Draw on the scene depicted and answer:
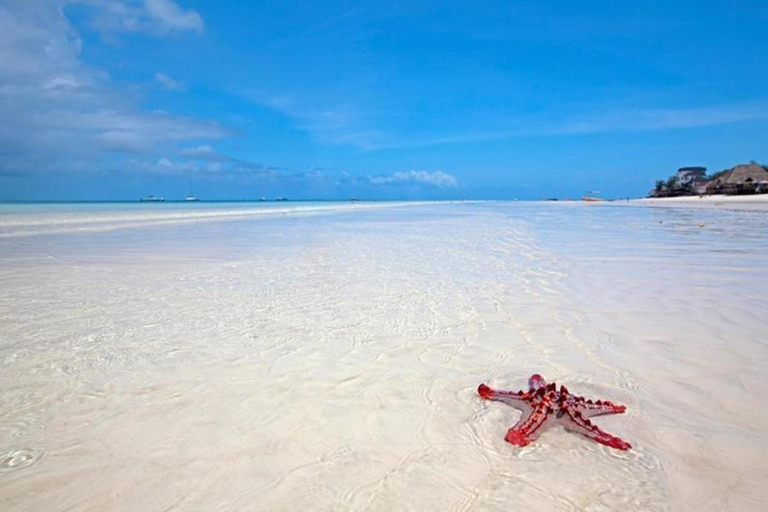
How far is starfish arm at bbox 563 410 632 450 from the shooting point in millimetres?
2621

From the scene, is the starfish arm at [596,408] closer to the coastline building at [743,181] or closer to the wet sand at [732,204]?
the wet sand at [732,204]

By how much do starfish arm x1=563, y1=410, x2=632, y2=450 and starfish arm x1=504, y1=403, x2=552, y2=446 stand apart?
0.44 ft

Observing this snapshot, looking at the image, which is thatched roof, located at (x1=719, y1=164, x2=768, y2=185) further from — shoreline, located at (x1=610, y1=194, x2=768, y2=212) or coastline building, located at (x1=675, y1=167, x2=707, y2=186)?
coastline building, located at (x1=675, y1=167, x2=707, y2=186)

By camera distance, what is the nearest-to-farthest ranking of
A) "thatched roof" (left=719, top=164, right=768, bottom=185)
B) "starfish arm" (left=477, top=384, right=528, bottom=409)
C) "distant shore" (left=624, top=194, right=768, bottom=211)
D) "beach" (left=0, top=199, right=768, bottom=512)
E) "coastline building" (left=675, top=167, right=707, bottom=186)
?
"beach" (left=0, top=199, right=768, bottom=512) → "starfish arm" (left=477, top=384, right=528, bottom=409) → "distant shore" (left=624, top=194, right=768, bottom=211) → "thatched roof" (left=719, top=164, right=768, bottom=185) → "coastline building" (left=675, top=167, right=707, bottom=186)

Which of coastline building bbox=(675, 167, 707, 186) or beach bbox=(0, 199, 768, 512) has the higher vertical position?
coastline building bbox=(675, 167, 707, 186)

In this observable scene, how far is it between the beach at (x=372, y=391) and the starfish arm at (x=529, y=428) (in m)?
0.06

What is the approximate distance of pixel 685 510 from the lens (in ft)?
7.04

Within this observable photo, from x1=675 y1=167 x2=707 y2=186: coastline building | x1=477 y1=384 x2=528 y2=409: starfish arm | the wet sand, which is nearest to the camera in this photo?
x1=477 y1=384 x2=528 y2=409: starfish arm

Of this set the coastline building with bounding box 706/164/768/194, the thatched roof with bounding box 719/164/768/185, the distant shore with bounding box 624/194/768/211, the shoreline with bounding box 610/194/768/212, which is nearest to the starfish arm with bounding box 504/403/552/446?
the shoreline with bounding box 610/194/768/212

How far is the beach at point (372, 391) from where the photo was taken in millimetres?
2328

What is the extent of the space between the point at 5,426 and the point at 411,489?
2827 millimetres

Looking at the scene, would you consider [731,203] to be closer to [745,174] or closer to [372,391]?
[745,174]

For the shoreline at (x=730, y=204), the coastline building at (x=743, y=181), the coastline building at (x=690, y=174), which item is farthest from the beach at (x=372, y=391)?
the coastline building at (x=690, y=174)

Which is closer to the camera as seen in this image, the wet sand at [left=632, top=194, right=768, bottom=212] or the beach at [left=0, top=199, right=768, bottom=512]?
the beach at [left=0, top=199, right=768, bottom=512]
